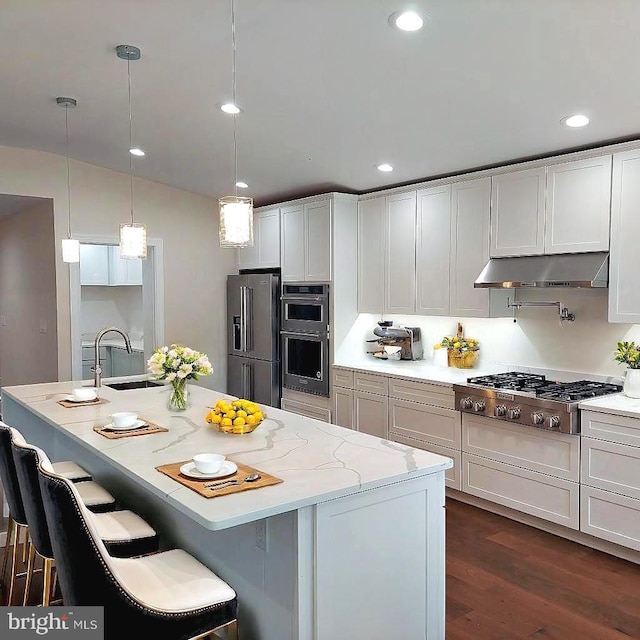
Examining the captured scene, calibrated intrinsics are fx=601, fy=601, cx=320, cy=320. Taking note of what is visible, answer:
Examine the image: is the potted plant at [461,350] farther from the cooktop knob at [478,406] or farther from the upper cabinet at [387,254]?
the cooktop knob at [478,406]

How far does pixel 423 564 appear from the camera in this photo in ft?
7.52

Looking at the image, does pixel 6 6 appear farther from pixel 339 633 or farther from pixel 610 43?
pixel 339 633

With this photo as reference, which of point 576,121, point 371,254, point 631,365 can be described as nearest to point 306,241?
point 371,254

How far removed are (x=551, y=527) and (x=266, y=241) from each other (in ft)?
12.8

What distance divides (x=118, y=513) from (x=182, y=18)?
7.50 feet

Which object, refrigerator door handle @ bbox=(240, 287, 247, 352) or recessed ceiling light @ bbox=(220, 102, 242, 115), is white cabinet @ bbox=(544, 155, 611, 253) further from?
refrigerator door handle @ bbox=(240, 287, 247, 352)

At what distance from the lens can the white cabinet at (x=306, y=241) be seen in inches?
218

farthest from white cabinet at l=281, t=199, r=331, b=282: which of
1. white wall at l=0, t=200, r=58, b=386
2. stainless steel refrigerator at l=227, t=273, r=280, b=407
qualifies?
white wall at l=0, t=200, r=58, b=386

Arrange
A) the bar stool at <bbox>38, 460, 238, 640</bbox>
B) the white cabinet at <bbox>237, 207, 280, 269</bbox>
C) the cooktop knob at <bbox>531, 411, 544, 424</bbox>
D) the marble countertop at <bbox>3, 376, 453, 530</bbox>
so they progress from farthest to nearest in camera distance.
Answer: the white cabinet at <bbox>237, 207, 280, 269</bbox>
the cooktop knob at <bbox>531, 411, 544, 424</bbox>
the marble countertop at <bbox>3, 376, 453, 530</bbox>
the bar stool at <bbox>38, 460, 238, 640</bbox>

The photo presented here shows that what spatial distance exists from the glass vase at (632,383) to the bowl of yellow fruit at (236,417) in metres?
2.32

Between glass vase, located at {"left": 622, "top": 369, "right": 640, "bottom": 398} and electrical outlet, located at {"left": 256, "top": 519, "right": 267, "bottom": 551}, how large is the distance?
2625 mm

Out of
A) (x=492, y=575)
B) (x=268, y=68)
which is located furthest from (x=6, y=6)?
(x=492, y=575)

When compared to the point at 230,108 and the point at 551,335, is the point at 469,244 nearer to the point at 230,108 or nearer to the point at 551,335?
the point at 551,335

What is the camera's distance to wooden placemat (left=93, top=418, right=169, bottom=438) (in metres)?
2.78
